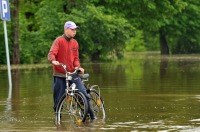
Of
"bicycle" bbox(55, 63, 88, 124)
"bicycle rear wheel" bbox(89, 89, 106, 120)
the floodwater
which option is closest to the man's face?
"bicycle" bbox(55, 63, 88, 124)

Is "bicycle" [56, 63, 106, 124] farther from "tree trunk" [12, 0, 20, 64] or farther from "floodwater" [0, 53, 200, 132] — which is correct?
"tree trunk" [12, 0, 20, 64]

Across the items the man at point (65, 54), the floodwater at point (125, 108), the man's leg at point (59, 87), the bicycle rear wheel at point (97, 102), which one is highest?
the man at point (65, 54)

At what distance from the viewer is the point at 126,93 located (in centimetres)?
1895

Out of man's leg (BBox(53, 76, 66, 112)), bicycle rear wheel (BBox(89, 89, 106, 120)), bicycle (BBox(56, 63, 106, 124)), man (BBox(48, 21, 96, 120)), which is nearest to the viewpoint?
bicycle (BBox(56, 63, 106, 124))

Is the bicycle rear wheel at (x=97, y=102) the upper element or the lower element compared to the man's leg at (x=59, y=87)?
lower

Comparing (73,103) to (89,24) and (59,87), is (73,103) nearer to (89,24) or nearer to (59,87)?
(59,87)

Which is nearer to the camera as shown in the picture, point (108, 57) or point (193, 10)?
point (108, 57)

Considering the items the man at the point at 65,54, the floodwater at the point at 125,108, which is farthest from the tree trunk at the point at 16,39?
the man at the point at 65,54

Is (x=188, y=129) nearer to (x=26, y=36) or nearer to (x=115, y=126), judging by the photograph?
(x=115, y=126)

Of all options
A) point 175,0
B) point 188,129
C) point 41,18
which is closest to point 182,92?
point 188,129

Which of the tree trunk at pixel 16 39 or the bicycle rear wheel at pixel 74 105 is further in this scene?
the tree trunk at pixel 16 39

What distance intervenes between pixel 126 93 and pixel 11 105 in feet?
13.3

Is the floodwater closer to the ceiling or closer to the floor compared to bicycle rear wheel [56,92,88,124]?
closer to the floor

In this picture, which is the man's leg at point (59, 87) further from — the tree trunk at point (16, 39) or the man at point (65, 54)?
the tree trunk at point (16, 39)
